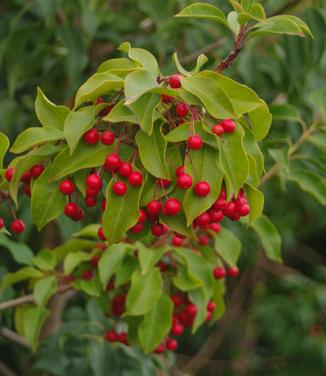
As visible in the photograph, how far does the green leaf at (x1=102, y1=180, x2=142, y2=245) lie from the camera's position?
4.60ft

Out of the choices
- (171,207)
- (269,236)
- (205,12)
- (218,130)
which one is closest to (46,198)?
(171,207)

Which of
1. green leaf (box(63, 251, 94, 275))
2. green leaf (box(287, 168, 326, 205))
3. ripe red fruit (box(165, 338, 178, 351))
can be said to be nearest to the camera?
green leaf (box(63, 251, 94, 275))

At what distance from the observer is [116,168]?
4.59ft

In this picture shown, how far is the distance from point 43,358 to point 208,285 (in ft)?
2.48

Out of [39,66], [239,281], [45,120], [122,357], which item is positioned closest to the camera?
[45,120]

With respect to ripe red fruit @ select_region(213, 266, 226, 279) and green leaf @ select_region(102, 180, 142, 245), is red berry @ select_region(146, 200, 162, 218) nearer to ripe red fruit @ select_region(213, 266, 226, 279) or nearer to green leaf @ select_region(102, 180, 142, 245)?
green leaf @ select_region(102, 180, 142, 245)

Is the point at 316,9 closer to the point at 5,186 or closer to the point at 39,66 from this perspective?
the point at 39,66

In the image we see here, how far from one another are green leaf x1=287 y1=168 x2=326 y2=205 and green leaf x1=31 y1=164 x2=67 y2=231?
82 centimetres

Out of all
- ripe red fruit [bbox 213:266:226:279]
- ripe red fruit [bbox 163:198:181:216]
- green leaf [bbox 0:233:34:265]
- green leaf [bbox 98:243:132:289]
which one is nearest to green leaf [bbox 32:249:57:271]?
green leaf [bbox 0:233:34:265]

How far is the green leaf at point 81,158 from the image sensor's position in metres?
1.42

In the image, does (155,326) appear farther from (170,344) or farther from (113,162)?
(113,162)

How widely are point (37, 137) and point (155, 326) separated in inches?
27.4

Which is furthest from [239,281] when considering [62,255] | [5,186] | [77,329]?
[5,186]

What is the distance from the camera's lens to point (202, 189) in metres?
1.36
